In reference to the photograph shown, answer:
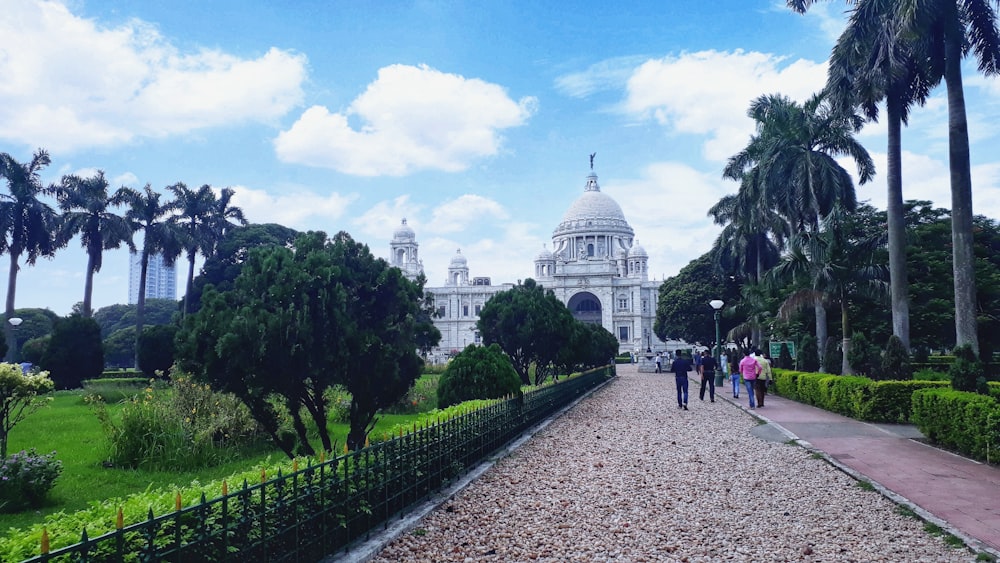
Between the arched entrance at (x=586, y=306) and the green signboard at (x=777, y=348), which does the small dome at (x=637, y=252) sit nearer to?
the arched entrance at (x=586, y=306)

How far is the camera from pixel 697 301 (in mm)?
51406

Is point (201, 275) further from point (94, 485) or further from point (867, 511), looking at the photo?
point (867, 511)

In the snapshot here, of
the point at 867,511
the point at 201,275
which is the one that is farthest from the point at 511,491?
the point at 201,275

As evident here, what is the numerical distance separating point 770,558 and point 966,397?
7102mm

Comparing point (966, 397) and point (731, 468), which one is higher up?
point (966, 397)

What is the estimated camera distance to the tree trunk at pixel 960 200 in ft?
49.0

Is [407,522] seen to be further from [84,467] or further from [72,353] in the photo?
[72,353]

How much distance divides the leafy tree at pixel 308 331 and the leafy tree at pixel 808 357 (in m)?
19.5

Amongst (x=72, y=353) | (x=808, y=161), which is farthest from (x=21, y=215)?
(x=808, y=161)

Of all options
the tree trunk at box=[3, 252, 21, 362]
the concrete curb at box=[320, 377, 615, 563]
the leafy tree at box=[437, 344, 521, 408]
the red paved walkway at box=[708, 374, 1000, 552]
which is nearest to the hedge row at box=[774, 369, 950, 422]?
the red paved walkway at box=[708, 374, 1000, 552]

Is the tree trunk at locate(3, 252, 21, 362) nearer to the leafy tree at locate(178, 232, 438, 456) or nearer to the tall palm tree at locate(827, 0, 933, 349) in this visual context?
the leafy tree at locate(178, 232, 438, 456)

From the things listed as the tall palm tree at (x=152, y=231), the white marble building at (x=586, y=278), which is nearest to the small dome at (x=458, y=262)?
the white marble building at (x=586, y=278)

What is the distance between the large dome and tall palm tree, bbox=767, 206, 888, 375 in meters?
77.1

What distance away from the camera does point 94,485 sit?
9.89 m
